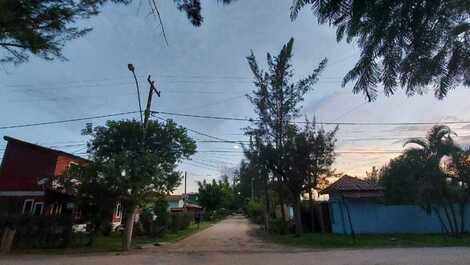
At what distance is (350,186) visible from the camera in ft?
74.1

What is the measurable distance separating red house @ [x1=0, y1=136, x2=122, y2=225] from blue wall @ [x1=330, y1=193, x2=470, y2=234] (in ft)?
49.1

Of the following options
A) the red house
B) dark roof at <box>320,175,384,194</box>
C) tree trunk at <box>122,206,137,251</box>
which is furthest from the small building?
the red house

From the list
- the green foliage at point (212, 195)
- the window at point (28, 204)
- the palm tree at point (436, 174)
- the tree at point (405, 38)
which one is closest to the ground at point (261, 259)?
the palm tree at point (436, 174)

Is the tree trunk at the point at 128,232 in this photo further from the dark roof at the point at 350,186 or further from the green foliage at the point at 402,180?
the green foliage at the point at 402,180

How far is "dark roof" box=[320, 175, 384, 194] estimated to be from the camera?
72.9 ft

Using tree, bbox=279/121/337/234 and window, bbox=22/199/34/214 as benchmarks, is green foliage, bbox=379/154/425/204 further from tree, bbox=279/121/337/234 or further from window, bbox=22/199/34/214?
window, bbox=22/199/34/214

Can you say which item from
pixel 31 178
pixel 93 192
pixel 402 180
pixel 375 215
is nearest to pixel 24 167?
pixel 31 178

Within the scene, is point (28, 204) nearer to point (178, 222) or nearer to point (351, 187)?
point (178, 222)

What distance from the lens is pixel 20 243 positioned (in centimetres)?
1532

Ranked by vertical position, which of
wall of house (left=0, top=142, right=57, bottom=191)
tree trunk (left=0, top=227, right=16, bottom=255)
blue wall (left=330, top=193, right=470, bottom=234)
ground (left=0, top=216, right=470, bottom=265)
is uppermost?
wall of house (left=0, top=142, right=57, bottom=191)

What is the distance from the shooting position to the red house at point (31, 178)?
878 inches

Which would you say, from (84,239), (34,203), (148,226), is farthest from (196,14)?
(34,203)

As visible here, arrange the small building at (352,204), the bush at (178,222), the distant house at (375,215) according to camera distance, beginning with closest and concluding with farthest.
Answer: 1. the distant house at (375,215)
2. the small building at (352,204)
3. the bush at (178,222)

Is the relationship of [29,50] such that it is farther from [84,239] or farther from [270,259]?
[84,239]
